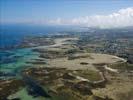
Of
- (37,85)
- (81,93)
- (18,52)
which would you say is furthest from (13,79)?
(18,52)

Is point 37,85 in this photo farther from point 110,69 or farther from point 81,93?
point 110,69

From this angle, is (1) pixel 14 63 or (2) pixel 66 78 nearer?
(2) pixel 66 78

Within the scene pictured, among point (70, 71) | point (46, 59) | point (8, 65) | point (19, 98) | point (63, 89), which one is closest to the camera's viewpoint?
point (19, 98)

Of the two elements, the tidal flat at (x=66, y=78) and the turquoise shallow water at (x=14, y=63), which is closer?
the tidal flat at (x=66, y=78)

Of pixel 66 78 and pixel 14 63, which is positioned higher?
pixel 14 63

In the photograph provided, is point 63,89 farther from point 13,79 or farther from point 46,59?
point 46,59

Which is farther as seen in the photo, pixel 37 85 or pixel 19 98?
pixel 37 85

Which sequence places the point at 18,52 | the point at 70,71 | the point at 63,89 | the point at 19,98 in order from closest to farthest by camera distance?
1. the point at 19,98
2. the point at 63,89
3. the point at 70,71
4. the point at 18,52

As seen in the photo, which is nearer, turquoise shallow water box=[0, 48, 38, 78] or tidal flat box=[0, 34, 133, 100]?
tidal flat box=[0, 34, 133, 100]
